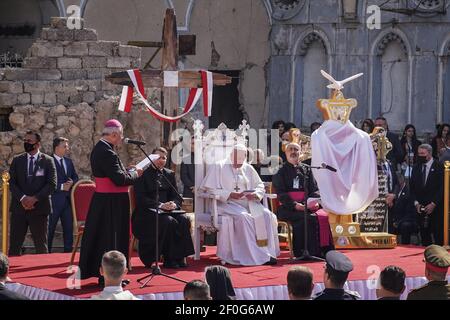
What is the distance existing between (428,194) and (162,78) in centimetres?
417

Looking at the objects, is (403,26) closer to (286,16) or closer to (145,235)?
(286,16)

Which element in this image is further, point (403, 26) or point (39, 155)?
point (403, 26)

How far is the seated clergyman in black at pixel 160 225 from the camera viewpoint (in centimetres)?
1189

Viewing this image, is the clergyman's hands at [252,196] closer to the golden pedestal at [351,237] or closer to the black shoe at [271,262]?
the black shoe at [271,262]

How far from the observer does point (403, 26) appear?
21.1 m

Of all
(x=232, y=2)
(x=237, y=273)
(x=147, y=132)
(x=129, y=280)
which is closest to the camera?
(x=129, y=280)

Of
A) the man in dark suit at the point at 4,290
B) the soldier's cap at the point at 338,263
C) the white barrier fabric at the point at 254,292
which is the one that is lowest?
the white barrier fabric at the point at 254,292

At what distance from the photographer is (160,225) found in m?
12.0

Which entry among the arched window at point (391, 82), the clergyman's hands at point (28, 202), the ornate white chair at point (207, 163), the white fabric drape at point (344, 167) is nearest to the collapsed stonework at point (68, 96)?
the clergyman's hands at point (28, 202)

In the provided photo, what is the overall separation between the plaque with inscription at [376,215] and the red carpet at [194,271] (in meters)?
0.74

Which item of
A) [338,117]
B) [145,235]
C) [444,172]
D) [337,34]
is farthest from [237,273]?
[337,34]

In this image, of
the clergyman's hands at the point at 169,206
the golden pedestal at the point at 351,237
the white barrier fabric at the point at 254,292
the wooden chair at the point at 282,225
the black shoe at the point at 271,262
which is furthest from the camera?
the golden pedestal at the point at 351,237

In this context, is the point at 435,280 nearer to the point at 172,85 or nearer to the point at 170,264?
the point at 170,264

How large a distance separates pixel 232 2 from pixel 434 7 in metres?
4.31
